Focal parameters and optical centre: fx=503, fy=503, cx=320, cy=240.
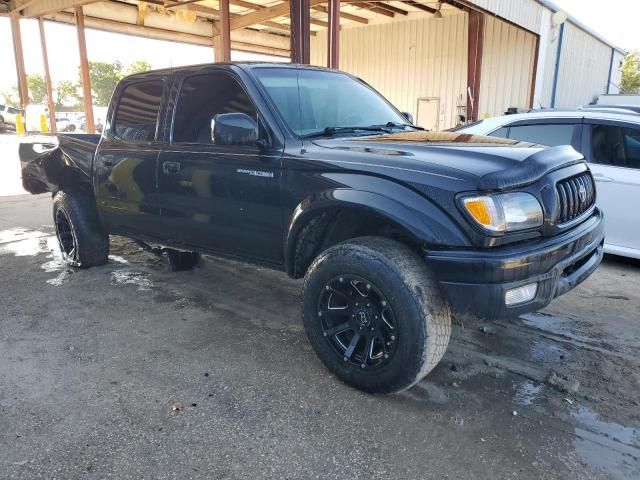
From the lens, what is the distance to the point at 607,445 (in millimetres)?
2379

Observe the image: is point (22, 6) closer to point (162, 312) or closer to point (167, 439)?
point (162, 312)

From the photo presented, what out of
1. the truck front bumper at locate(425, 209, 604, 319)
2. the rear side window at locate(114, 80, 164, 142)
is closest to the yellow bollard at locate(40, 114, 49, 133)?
the rear side window at locate(114, 80, 164, 142)

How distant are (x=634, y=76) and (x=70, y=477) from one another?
5441 centimetres

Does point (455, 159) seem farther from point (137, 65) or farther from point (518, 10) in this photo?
point (137, 65)

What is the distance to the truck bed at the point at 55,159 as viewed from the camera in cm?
472

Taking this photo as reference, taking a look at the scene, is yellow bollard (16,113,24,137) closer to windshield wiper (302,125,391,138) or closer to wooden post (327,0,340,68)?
wooden post (327,0,340,68)

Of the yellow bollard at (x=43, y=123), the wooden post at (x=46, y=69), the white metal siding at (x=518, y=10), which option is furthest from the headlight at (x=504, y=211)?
the yellow bollard at (x=43, y=123)

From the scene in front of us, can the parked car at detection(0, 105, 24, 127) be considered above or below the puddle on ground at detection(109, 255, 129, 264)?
above

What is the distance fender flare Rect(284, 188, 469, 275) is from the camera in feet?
7.96

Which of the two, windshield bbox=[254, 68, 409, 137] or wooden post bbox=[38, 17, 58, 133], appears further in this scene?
wooden post bbox=[38, 17, 58, 133]

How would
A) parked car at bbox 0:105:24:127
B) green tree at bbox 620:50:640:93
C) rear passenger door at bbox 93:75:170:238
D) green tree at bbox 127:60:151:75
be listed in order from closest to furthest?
rear passenger door at bbox 93:75:170:238 → parked car at bbox 0:105:24:127 → green tree at bbox 620:50:640:93 → green tree at bbox 127:60:151:75

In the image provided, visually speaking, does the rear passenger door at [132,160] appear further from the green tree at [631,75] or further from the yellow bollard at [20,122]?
the green tree at [631,75]

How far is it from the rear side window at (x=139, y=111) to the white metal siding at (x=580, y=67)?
47.1 feet

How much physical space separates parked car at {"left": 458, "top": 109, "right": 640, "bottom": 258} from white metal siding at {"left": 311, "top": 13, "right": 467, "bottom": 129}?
10168 mm
